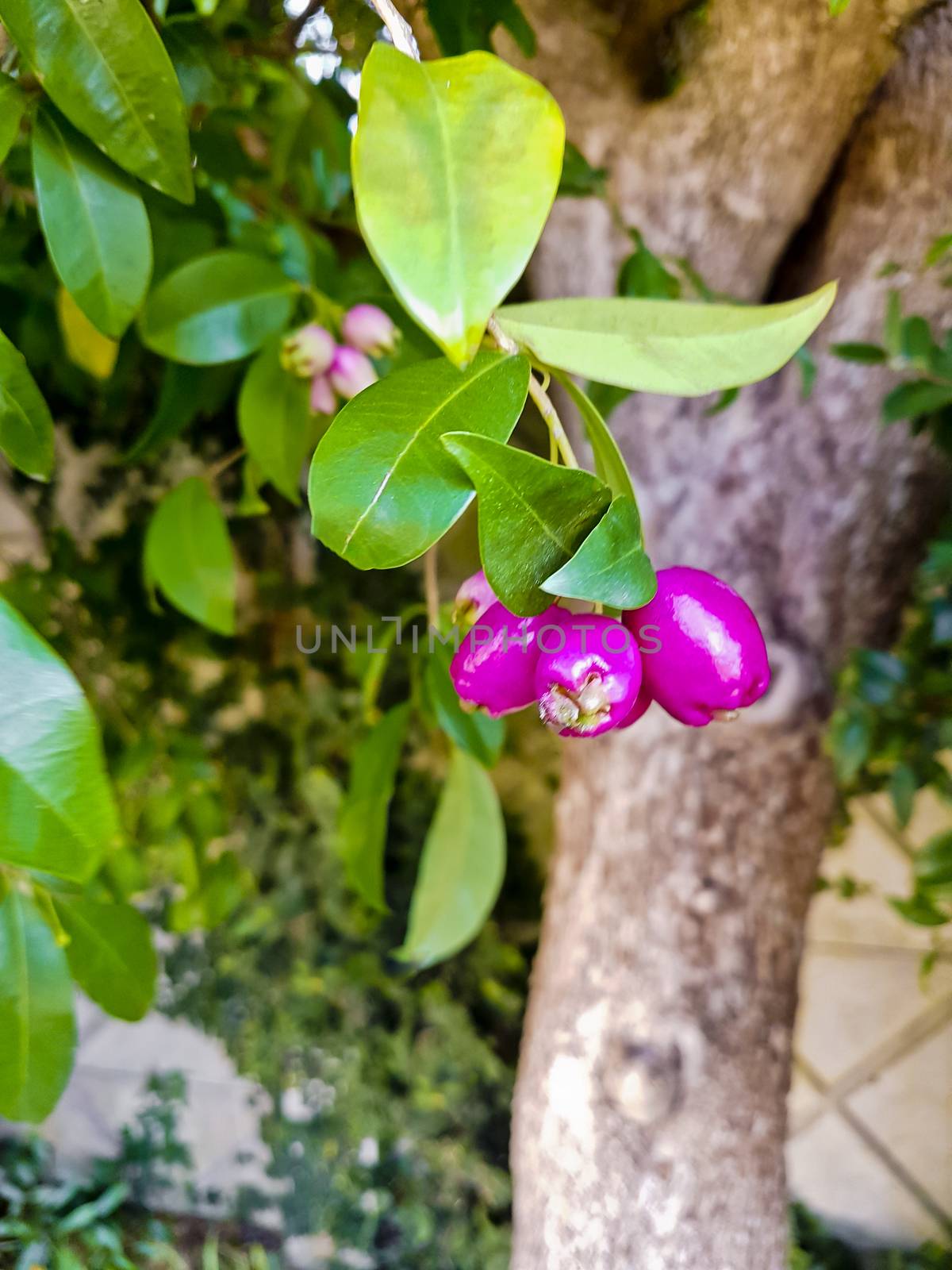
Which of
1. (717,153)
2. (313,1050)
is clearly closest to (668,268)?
(717,153)

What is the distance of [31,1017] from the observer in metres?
0.37

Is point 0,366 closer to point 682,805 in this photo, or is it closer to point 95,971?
point 95,971

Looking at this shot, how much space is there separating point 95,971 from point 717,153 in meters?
0.66

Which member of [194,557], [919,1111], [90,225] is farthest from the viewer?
[919,1111]

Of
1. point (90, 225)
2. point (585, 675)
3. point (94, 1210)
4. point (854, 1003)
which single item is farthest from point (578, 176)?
point (94, 1210)

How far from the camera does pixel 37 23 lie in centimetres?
29

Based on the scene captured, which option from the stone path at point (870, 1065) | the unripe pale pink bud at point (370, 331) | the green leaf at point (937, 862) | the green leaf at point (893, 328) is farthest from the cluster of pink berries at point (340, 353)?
the stone path at point (870, 1065)

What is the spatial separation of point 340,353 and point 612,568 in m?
0.30

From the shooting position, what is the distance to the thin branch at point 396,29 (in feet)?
0.74

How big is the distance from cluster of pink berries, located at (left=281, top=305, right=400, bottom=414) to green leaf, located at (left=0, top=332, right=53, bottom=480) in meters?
0.16

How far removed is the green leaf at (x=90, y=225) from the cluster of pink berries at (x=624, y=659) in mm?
224

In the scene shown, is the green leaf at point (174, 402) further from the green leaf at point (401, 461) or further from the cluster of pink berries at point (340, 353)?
the green leaf at point (401, 461)

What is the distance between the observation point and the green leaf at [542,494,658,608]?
218mm

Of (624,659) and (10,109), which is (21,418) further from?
(624,659)
